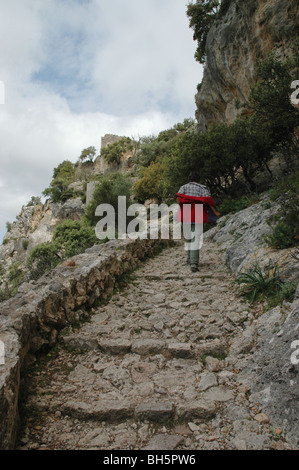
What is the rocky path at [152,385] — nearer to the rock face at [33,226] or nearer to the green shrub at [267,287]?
the green shrub at [267,287]

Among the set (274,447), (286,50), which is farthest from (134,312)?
(286,50)

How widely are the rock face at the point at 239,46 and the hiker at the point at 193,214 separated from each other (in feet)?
31.9

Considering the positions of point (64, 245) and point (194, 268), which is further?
point (64, 245)

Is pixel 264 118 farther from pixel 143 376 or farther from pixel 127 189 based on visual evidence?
pixel 127 189

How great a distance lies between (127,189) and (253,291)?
23.5 metres

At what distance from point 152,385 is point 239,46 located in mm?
20401

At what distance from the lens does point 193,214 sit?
22.3 ft

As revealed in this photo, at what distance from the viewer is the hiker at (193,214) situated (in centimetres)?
678

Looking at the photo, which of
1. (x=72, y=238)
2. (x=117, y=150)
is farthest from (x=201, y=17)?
(x=117, y=150)

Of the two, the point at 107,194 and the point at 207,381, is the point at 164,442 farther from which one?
the point at 107,194

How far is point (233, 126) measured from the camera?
47.2 ft

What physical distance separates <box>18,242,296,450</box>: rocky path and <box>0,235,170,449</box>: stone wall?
0.22m

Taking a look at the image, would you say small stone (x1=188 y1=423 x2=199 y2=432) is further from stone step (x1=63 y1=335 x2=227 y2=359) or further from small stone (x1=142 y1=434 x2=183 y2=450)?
stone step (x1=63 y1=335 x2=227 y2=359)
